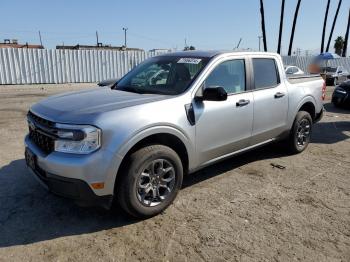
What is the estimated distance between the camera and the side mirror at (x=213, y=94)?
382 cm

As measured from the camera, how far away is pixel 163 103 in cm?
362

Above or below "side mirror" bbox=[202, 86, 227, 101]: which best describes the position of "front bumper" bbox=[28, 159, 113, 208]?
below

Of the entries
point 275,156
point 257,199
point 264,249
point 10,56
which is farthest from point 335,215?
point 10,56

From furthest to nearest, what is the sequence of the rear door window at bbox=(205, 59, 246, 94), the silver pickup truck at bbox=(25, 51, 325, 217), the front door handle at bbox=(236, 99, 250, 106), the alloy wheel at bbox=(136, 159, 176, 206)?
the front door handle at bbox=(236, 99, 250, 106) < the rear door window at bbox=(205, 59, 246, 94) < the alloy wheel at bbox=(136, 159, 176, 206) < the silver pickup truck at bbox=(25, 51, 325, 217)

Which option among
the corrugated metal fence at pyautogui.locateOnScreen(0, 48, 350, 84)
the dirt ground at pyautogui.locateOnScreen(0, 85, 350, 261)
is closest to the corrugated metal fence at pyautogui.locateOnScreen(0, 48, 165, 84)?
the corrugated metal fence at pyautogui.locateOnScreen(0, 48, 350, 84)

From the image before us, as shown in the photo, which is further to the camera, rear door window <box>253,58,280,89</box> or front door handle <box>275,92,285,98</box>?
front door handle <box>275,92,285,98</box>

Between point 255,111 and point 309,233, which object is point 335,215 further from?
point 255,111

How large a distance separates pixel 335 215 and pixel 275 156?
2150 millimetres

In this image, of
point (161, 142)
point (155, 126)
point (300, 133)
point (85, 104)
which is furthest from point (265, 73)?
point (85, 104)

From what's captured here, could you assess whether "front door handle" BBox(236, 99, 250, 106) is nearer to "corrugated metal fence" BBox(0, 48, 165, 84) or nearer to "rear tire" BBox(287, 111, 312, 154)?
"rear tire" BBox(287, 111, 312, 154)

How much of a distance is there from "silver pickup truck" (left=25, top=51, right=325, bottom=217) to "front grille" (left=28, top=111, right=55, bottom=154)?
0.4 inches

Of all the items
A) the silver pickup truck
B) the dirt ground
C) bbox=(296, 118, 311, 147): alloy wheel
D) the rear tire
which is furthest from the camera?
bbox=(296, 118, 311, 147): alloy wheel

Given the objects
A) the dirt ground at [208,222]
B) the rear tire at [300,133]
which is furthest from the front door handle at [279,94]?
the dirt ground at [208,222]

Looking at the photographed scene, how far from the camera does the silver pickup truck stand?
3.14 metres
